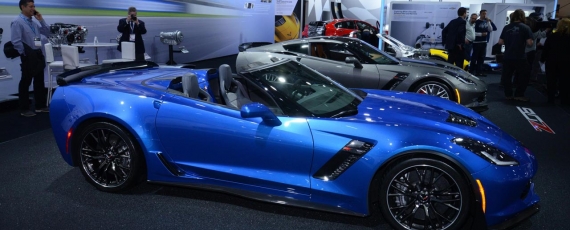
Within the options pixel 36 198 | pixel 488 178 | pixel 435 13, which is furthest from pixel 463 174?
pixel 435 13

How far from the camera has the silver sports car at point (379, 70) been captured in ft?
19.7

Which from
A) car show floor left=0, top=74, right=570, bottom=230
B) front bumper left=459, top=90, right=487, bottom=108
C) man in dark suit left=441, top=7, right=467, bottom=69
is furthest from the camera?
man in dark suit left=441, top=7, right=467, bottom=69

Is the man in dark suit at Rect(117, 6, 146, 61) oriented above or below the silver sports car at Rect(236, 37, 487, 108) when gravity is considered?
above

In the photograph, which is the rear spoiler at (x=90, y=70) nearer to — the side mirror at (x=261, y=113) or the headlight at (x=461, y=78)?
the side mirror at (x=261, y=113)

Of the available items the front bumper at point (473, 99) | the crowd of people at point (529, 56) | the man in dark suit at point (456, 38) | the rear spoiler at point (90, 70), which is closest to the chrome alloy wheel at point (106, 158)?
the rear spoiler at point (90, 70)

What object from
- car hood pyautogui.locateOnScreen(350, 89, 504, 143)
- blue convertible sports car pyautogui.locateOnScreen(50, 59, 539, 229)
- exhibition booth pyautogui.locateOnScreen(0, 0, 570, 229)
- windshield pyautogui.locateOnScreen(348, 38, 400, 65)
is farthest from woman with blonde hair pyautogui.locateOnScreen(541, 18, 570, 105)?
blue convertible sports car pyautogui.locateOnScreen(50, 59, 539, 229)

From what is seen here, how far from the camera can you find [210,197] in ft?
11.1

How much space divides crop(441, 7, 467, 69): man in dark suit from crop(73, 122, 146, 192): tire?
7.78m

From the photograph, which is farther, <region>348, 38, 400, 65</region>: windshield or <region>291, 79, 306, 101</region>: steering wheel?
<region>348, 38, 400, 65</region>: windshield

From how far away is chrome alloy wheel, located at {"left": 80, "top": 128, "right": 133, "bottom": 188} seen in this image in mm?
3289

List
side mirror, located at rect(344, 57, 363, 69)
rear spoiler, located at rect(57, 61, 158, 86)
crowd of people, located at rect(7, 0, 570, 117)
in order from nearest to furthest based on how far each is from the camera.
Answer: rear spoiler, located at rect(57, 61, 158, 86) < crowd of people, located at rect(7, 0, 570, 117) < side mirror, located at rect(344, 57, 363, 69)

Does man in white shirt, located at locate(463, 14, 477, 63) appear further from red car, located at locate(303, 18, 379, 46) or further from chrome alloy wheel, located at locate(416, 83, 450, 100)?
red car, located at locate(303, 18, 379, 46)

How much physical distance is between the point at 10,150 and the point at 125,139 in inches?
81.5

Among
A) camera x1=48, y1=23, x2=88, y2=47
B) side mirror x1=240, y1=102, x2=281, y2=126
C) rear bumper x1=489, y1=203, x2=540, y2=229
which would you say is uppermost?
camera x1=48, y1=23, x2=88, y2=47
